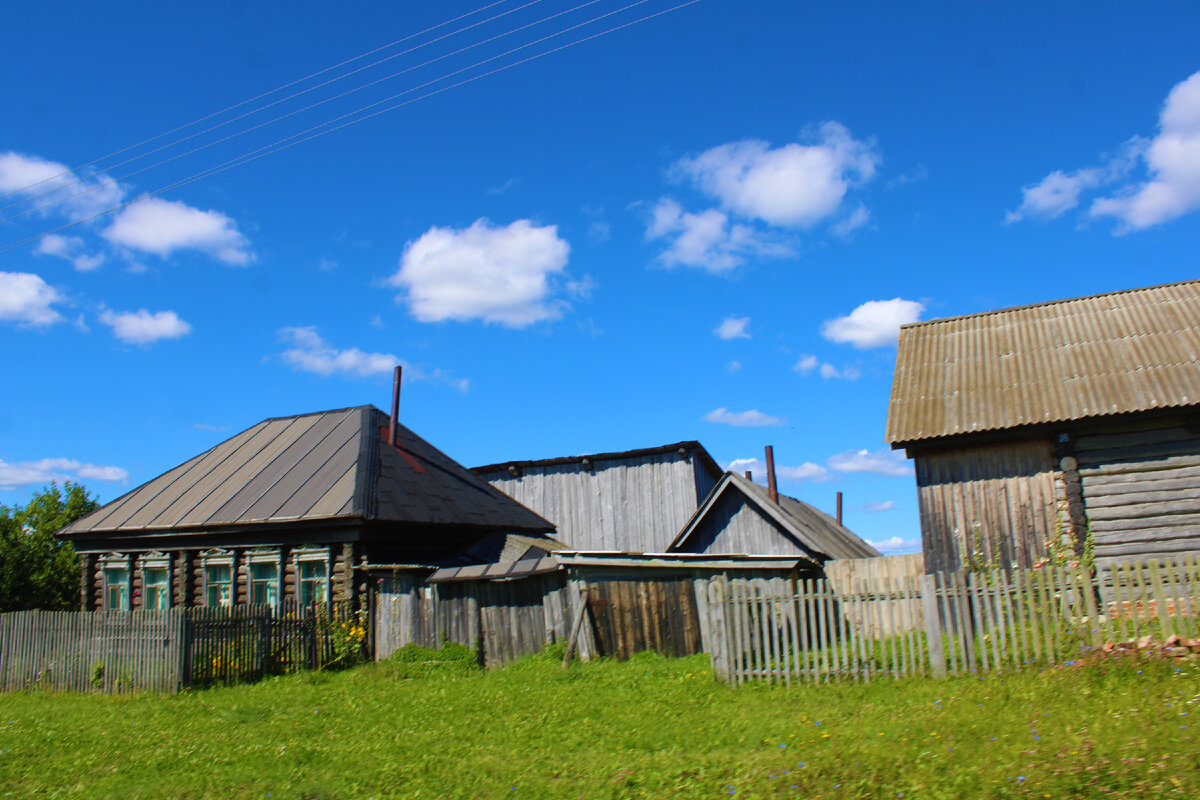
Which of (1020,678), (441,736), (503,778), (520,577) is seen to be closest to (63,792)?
(441,736)

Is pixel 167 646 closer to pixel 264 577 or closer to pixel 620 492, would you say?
pixel 264 577

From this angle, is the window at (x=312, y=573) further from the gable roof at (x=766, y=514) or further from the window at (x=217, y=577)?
the gable roof at (x=766, y=514)

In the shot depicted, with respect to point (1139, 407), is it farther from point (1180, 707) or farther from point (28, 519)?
point (28, 519)

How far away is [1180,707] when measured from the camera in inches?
298

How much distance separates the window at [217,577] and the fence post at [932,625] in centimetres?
1626

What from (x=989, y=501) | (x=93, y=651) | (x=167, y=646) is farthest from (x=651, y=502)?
(x=93, y=651)

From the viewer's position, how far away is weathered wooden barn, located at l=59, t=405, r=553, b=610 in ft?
62.6

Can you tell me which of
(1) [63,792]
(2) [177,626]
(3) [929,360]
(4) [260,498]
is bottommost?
(1) [63,792]

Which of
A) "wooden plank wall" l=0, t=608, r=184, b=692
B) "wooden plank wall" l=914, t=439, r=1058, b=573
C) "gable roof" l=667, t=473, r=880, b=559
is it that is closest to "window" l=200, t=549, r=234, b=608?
"wooden plank wall" l=0, t=608, r=184, b=692

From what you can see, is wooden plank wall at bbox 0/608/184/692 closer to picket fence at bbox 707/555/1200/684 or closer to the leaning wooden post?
the leaning wooden post

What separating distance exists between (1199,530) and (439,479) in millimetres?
17049

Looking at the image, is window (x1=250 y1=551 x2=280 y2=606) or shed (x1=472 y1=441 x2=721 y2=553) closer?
window (x1=250 y1=551 x2=280 y2=606)

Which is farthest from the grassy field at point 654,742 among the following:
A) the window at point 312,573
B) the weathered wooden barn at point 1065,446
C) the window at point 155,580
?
the window at point 155,580

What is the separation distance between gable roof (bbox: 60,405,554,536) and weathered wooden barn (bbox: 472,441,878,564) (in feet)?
11.9
